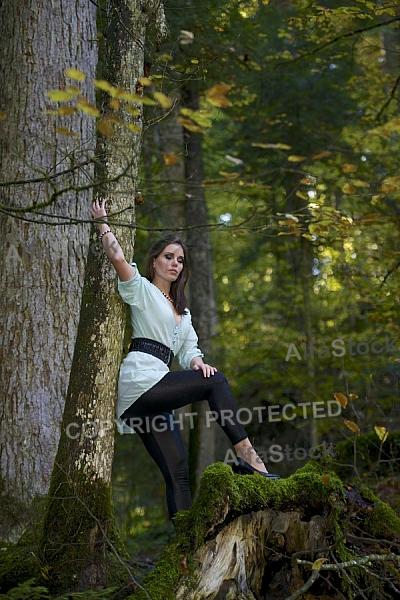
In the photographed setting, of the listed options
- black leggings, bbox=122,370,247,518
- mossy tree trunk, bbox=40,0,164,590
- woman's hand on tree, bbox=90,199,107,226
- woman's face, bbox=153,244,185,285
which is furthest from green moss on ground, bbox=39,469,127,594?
woman's hand on tree, bbox=90,199,107,226

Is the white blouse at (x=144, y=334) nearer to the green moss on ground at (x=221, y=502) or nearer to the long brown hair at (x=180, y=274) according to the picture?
the long brown hair at (x=180, y=274)

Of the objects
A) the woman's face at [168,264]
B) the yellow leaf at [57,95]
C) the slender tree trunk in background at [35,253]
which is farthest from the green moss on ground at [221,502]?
the yellow leaf at [57,95]

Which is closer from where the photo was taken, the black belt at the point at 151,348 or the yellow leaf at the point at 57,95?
the yellow leaf at the point at 57,95

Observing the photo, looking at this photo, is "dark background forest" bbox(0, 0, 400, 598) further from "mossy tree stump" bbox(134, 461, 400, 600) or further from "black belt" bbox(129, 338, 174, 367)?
"mossy tree stump" bbox(134, 461, 400, 600)

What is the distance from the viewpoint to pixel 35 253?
18.8 feet

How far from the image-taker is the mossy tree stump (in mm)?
4074

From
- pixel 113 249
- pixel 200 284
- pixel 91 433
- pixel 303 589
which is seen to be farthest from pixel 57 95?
pixel 200 284

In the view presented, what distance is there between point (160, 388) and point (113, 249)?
39.5 inches

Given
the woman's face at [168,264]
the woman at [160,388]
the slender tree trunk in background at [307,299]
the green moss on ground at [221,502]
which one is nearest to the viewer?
the green moss on ground at [221,502]

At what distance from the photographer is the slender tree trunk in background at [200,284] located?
10.1 meters

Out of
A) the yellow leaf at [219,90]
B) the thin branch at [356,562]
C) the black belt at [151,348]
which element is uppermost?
the yellow leaf at [219,90]

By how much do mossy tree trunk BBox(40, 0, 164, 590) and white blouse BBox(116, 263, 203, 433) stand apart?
0.11 m

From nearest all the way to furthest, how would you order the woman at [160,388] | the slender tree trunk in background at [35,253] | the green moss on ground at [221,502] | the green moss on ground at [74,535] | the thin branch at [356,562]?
the green moss on ground at [221,502]
the thin branch at [356,562]
the green moss on ground at [74,535]
the woman at [160,388]
the slender tree trunk in background at [35,253]

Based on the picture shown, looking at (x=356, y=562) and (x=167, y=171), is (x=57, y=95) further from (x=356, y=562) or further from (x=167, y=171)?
(x=167, y=171)
